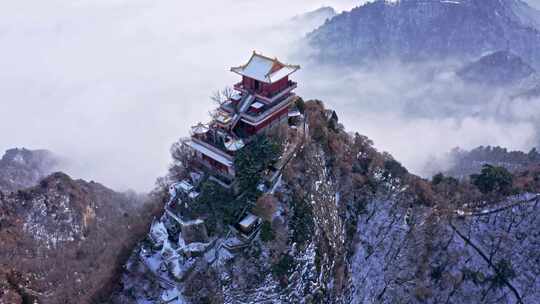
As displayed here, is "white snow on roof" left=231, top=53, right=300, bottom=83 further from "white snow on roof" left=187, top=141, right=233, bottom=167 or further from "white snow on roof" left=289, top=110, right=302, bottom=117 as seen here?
"white snow on roof" left=187, top=141, right=233, bottom=167

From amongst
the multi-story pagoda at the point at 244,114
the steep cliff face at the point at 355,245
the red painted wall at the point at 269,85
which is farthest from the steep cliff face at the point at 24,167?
the steep cliff face at the point at 355,245

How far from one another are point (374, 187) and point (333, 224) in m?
10.1

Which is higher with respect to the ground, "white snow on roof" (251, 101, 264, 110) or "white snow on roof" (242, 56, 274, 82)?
"white snow on roof" (242, 56, 274, 82)

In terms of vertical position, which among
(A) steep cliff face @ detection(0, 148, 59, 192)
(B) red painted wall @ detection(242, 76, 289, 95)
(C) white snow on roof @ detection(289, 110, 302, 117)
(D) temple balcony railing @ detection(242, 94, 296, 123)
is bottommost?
(A) steep cliff face @ detection(0, 148, 59, 192)

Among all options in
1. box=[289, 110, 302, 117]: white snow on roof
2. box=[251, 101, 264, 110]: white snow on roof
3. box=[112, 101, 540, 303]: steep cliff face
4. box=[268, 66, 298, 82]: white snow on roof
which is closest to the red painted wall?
box=[268, 66, 298, 82]: white snow on roof

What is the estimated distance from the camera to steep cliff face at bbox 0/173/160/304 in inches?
2299

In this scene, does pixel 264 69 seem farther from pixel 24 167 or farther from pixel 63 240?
pixel 24 167

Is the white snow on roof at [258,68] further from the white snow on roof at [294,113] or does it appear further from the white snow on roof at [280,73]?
the white snow on roof at [294,113]

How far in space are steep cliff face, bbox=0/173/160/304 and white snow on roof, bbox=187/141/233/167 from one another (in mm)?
11772

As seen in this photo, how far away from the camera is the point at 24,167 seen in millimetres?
140125

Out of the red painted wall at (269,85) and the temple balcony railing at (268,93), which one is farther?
the red painted wall at (269,85)

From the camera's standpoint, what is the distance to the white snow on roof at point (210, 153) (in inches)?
2012

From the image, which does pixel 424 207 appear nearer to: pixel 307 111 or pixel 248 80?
pixel 307 111

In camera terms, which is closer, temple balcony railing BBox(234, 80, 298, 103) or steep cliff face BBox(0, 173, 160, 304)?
temple balcony railing BBox(234, 80, 298, 103)
